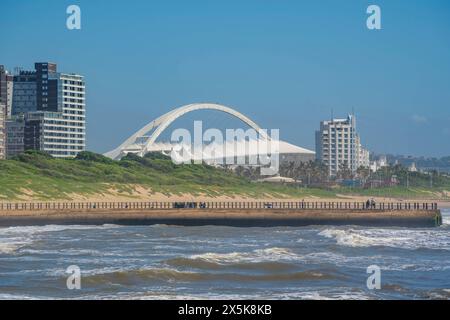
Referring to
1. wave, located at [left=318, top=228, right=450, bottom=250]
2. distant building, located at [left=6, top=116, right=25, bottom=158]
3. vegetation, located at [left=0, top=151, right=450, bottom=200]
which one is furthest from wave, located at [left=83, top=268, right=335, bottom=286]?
distant building, located at [left=6, top=116, right=25, bottom=158]

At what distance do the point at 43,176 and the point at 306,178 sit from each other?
78941mm

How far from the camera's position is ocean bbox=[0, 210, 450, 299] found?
3244cm

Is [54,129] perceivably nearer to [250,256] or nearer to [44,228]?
[44,228]

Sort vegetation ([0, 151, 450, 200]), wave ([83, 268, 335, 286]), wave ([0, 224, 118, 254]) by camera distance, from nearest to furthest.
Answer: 1. wave ([83, 268, 335, 286])
2. wave ([0, 224, 118, 254])
3. vegetation ([0, 151, 450, 200])

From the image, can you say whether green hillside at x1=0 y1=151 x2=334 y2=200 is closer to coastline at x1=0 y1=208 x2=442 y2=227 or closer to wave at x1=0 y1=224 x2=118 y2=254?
coastline at x1=0 y1=208 x2=442 y2=227

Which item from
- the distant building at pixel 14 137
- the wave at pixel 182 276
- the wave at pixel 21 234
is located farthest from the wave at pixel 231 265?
the distant building at pixel 14 137

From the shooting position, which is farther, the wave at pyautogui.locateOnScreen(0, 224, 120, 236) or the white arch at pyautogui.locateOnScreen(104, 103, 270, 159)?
the white arch at pyautogui.locateOnScreen(104, 103, 270, 159)

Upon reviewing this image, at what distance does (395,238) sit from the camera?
57719 millimetres

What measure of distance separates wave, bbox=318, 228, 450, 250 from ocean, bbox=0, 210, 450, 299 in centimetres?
6

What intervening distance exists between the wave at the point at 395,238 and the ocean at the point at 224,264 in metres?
0.06

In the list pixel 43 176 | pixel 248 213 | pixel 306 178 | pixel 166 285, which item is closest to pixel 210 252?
pixel 166 285

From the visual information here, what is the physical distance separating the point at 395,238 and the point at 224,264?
19.4m

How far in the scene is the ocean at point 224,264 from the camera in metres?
32.4

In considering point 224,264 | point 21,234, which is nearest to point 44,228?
point 21,234
